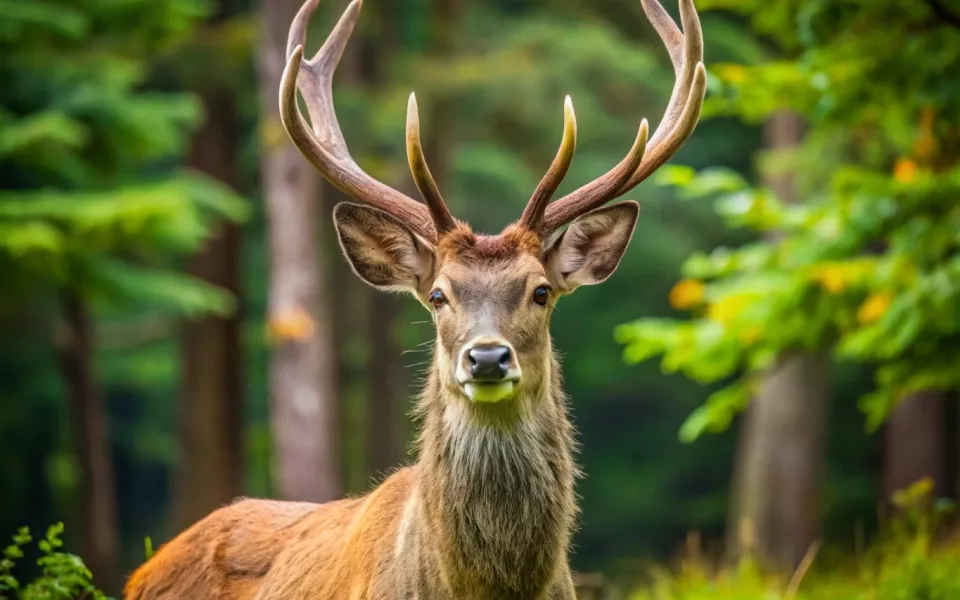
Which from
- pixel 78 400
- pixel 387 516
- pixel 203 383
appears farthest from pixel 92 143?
pixel 387 516

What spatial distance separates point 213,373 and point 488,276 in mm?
13676

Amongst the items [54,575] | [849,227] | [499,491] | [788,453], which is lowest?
[788,453]

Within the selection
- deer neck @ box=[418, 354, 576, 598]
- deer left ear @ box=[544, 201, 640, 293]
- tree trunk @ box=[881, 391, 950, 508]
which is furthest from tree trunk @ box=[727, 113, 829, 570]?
deer neck @ box=[418, 354, 576, 598]

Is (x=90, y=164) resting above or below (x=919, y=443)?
above

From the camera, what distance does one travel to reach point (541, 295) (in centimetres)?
533

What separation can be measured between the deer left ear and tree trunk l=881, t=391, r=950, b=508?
11.8 meters

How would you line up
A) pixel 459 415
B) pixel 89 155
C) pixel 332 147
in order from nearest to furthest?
1. pixel 459 415
2. pixel 332 147
3. pixel 89 155

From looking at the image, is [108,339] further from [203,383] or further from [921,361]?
[921,361]

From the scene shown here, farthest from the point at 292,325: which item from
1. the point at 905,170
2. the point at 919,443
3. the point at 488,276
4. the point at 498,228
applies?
the point at 498,228

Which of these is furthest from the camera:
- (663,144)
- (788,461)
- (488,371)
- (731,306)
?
(788,461)

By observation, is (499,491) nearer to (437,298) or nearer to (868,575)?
(437,298)

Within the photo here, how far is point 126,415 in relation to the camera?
2952 cm

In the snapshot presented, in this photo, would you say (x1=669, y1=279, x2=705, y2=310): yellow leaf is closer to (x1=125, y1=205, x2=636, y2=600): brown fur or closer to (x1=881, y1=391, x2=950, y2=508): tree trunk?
(x1=125, y1=205, x2=636, y2=600): brown fur

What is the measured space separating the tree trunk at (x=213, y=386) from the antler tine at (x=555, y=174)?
516 inches
